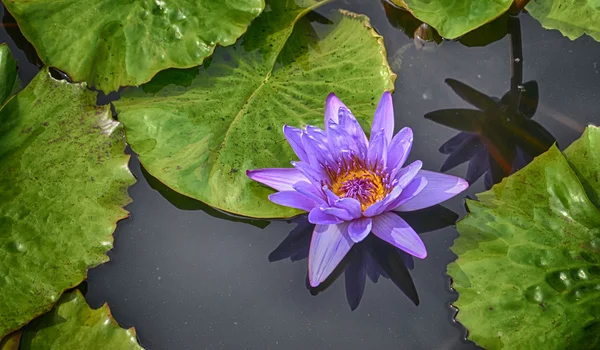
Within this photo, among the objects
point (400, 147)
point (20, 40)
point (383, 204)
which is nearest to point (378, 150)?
point (400, 147)

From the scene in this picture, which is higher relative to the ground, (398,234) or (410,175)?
(410,175)

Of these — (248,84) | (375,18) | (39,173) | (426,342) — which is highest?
(375,18)

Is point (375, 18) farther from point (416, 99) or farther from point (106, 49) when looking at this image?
point (106, 49)

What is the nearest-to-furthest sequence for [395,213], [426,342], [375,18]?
[426,342], [395,213], [375,18]

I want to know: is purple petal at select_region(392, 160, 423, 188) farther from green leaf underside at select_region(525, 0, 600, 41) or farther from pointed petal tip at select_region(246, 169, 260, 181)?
green leaf underside at select_region(525, 0, 600, 41)

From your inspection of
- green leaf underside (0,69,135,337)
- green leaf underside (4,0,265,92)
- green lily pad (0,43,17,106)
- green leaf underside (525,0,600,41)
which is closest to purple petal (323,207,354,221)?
green leaf underside (0,69,135,337)

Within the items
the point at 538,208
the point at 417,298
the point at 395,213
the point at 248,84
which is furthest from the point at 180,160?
the point at 538,208

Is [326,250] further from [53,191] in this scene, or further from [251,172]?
[53,191]
